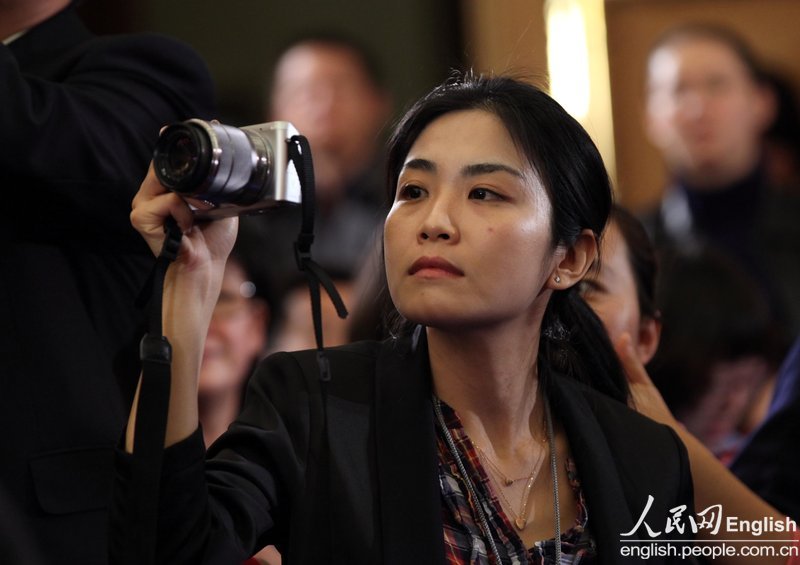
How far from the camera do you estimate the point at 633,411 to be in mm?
1909

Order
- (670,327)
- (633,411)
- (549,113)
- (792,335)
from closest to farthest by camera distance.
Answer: (549,113) → (633,411) → (670,327) → (792,335)

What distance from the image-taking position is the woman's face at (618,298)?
221 centimetres

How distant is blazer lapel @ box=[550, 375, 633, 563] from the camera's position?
1692 mm

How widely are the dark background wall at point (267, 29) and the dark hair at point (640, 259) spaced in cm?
219

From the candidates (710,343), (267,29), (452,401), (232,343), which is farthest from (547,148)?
(267,29)

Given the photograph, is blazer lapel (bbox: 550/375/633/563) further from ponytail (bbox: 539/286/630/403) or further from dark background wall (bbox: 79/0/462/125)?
dark background wall (bbox: 79/0/462/125)

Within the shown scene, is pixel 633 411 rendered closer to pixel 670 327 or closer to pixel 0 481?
pixel 0 481

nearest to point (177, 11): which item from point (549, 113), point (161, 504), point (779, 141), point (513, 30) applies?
point (513, 30)

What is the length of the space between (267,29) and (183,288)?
3.40 meters

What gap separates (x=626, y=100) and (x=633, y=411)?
2.69 metres

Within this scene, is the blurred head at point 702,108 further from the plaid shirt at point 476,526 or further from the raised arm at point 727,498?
the plaid shirt at point 476,526

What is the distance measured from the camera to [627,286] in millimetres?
2270

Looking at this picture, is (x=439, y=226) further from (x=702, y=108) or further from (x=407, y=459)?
(x=702, y=108)

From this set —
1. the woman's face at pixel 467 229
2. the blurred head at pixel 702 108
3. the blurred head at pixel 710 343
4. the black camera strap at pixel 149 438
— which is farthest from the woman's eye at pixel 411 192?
the blurred head at pixel 702 108
